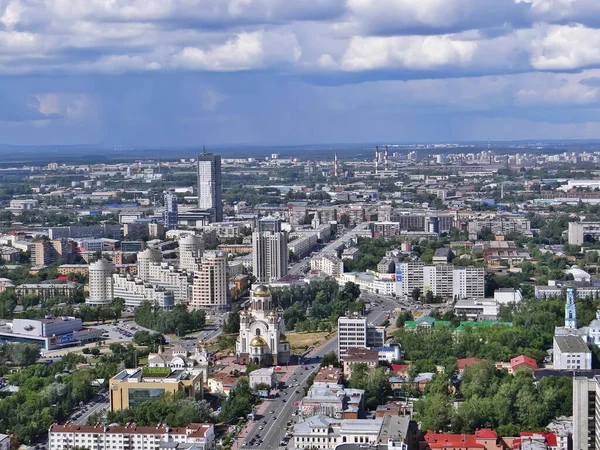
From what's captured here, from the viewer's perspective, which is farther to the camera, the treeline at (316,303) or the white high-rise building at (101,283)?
the white high-rise building at (101,283)

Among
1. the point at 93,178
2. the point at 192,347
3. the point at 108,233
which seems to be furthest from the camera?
the point at 93,178

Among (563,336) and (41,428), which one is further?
(563,336)

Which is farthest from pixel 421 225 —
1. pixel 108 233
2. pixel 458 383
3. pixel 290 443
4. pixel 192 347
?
pixel 290 443

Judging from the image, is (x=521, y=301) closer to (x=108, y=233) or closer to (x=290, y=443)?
(x=290, y=443)

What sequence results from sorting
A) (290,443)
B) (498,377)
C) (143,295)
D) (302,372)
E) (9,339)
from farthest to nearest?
1. (143,295)
2. (9,339)
3. (302,372)
4. (498,377)
5. (290,443)

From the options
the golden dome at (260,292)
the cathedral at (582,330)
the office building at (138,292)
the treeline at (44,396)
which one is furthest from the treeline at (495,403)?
the office building at (138,292)

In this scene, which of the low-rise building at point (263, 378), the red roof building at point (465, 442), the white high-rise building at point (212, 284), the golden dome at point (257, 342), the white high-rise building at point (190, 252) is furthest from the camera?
the white high-rise building at point (190, 252)

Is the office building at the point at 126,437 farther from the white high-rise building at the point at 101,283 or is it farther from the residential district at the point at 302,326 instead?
the white high-rise building at the point at 101,283
